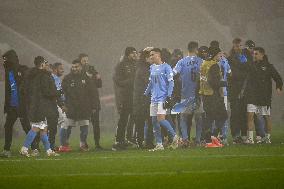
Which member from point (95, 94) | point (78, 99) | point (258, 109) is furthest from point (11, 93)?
point (258, 109)

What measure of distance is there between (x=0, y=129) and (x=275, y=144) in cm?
1056

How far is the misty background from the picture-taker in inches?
1039

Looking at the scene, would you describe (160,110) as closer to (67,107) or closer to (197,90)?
(197,90)

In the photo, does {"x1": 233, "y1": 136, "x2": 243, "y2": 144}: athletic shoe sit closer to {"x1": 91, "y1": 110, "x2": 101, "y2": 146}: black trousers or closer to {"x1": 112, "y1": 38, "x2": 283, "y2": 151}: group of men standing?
{"x1": 112, "y1": 38, "x2": 283, "y2": 151}: group of men standing

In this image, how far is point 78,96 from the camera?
15734mm

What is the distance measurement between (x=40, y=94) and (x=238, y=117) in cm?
400

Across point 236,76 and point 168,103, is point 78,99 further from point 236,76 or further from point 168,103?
point 236,76

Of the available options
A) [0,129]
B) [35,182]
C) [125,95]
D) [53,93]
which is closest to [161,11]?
[0,129]

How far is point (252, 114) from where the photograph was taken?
15344mm

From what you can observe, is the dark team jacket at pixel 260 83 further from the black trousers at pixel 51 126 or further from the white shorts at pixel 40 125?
the white shorts at pixel 40 125

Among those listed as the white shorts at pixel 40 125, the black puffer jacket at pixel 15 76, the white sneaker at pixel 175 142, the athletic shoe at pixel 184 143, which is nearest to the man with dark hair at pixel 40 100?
the white shorts at pixel 40 125

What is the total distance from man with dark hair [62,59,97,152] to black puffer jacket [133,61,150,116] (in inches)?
41.9

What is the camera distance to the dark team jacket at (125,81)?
15.9m

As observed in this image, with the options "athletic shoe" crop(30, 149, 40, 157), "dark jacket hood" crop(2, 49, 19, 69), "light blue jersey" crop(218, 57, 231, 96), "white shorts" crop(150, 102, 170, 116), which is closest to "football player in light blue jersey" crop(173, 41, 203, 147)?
"light blue jersey" crop(218, 57, 231, 96)
